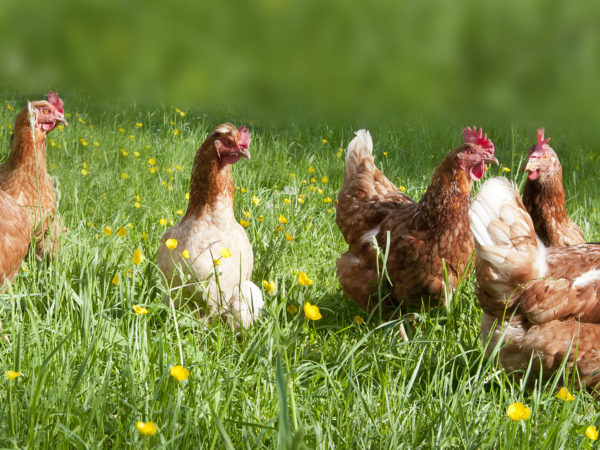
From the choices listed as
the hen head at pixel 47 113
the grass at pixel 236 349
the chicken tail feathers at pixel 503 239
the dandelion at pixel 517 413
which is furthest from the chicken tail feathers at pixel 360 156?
the dandelion at pixel 517 413

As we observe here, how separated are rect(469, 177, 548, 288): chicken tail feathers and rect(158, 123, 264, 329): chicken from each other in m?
1.04

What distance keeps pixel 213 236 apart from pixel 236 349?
668mm

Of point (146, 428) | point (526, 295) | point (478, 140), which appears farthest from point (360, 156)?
point (146, 428)

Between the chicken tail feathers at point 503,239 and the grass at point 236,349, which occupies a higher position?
the chicken tail feathers at point 503,239

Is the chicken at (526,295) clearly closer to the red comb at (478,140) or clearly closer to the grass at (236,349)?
the grass at (236,349)

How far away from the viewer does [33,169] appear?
123 inches

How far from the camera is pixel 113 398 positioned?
6.13 feet

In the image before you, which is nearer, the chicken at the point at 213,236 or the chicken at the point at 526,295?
the chicken at the point at 526,295

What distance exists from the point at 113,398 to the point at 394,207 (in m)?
2.15

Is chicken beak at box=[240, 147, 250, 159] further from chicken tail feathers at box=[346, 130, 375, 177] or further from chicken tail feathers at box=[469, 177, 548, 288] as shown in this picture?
chicken tail feathers at box=[346, 130, 375, 177]

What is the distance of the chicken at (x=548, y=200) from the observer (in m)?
3.51

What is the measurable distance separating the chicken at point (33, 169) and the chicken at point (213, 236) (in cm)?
71

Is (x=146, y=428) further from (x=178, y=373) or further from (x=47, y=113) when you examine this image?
(x=47, y=113)

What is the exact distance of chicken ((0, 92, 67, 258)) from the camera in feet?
9.87
